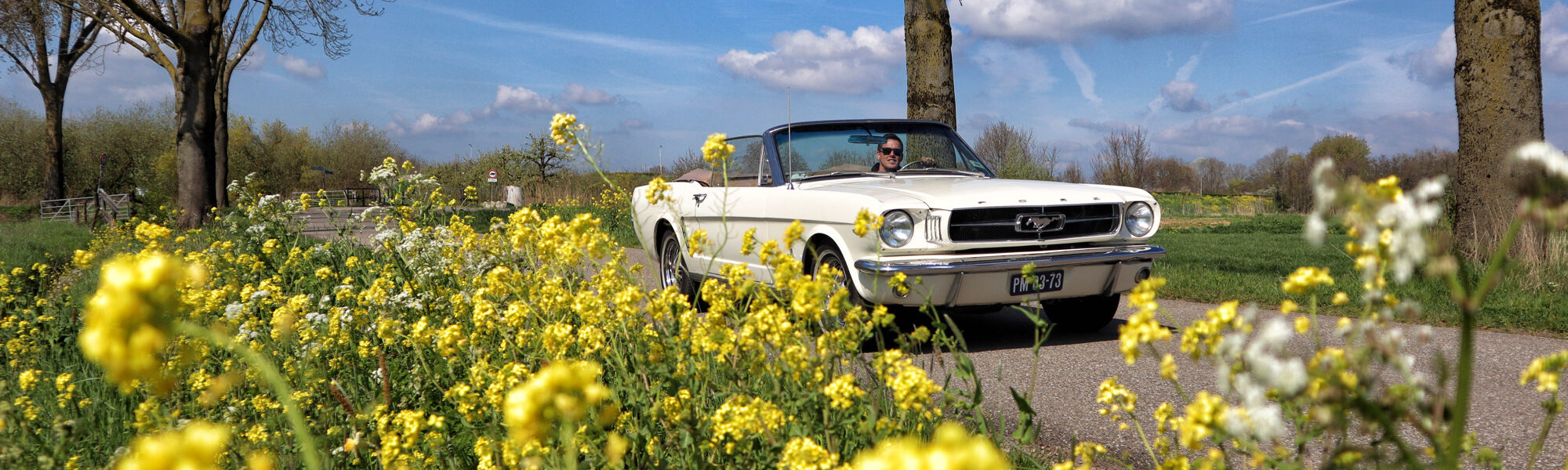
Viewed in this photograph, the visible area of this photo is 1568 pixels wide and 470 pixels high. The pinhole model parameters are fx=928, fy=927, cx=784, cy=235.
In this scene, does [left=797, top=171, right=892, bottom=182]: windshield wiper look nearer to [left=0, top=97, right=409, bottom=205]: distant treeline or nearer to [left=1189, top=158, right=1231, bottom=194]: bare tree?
[left=0, top=97, right=409, bottom=205]: distant treeline

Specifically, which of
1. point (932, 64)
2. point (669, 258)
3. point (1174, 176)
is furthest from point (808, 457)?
point (1174, 176)

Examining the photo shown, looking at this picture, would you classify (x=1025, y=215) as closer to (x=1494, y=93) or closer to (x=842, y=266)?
(x=842, y=266)

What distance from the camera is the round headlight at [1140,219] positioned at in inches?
216

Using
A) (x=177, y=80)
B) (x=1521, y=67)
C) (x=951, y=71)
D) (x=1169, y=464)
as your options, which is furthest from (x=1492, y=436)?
(x=177, y=80)

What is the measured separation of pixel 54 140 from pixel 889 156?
104 ft

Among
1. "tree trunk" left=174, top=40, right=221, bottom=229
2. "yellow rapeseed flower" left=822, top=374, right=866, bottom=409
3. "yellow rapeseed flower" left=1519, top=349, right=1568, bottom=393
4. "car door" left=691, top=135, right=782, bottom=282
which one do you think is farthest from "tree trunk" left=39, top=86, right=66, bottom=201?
"yellow rapeseed flower" left=1519, top=349, right=1568, bottom=393

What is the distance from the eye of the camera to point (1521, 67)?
7957 mm

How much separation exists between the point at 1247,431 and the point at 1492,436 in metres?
3.00

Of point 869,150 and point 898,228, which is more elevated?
point 869,150

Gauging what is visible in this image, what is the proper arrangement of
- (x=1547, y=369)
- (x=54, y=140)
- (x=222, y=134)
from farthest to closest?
(x=54, y=140) → (x=222, y=134) → (x=1547, y=369)

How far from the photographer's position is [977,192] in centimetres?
510

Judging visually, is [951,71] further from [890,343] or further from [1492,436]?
[1492,436]

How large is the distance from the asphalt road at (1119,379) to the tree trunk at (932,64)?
4762 millimetres

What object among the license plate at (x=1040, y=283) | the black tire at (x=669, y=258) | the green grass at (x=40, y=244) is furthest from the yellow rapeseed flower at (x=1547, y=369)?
the green grass at (x=40, y=244)
